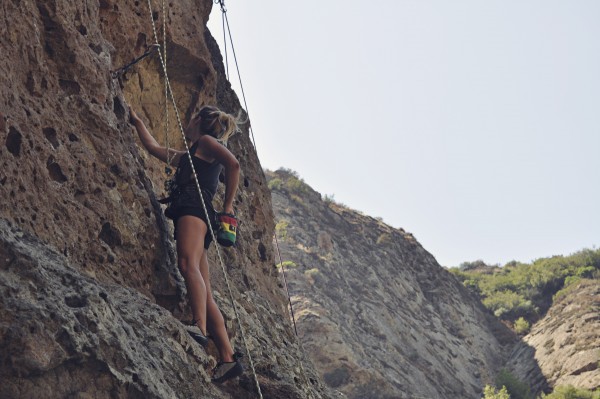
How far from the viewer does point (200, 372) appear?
5.62 metres

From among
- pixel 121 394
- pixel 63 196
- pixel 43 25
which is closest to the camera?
pixel 121 394

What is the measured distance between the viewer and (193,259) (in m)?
6.38

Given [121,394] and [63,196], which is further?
[63,196]

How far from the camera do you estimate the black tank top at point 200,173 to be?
6.85 metres

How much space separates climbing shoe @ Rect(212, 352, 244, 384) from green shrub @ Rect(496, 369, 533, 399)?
22.9 meters

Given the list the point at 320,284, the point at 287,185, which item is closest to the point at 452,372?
the point at 320,284

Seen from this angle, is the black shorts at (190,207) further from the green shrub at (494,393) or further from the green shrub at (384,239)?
the green shrub at (384,239)

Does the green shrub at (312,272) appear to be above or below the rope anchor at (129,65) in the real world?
above

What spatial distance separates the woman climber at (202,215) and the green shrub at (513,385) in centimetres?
2244

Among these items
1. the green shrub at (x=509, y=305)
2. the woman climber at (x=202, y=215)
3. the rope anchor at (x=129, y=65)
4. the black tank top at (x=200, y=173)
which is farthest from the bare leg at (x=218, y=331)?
the green shrub at (x=509, y=305)

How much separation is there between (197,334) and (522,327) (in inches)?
1189

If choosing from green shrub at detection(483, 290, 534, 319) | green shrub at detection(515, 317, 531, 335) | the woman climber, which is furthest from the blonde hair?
green shrub at detection(483, 290, 534, 319)

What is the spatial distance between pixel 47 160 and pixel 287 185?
29728 mm

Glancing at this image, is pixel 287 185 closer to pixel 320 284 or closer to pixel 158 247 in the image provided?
pixel 320 284
